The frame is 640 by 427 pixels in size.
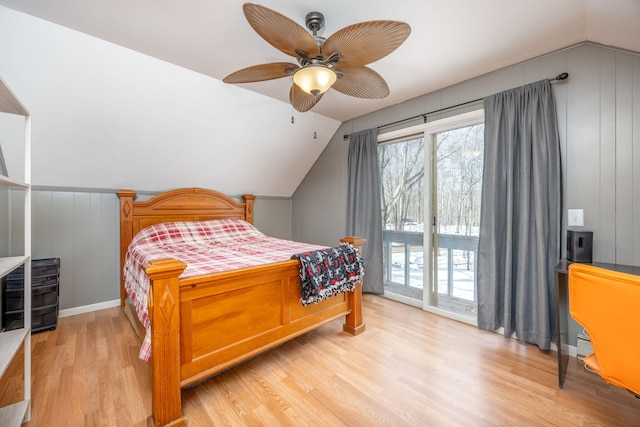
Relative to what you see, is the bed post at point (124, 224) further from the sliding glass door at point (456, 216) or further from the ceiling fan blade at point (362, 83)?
the sliding glass door at point (456, 216)

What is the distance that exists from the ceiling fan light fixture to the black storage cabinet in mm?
2917

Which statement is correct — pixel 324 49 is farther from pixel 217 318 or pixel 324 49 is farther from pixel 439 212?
pixel 439 212

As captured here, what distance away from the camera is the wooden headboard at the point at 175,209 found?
10.3 feet

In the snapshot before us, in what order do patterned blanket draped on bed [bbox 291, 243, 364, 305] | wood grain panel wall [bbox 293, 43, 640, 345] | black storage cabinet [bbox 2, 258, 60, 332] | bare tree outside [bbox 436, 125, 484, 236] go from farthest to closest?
1. bare tree outside [bbox 436, 125, 484, 236]
2. black storage cabinet [bbox 2, 258, 60, 332]
3. patterned blanket draped on bed [bbox 291, 243, 364, 305]
4. wood grain panel wall [bbox 293, 43, 640, 345]

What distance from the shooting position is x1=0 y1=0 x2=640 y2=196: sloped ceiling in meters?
1.70

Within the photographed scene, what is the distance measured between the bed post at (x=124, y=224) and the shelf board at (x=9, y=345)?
6.15 ft

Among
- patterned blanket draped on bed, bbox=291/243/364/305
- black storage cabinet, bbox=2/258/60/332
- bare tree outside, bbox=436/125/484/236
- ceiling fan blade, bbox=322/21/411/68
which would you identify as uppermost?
ceiling fan blade, bbox=322/21/411/68

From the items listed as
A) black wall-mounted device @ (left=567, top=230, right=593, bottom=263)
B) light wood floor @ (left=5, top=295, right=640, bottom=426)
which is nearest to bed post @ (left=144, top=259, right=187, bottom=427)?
light wood floor @ (left=5, top=295, right=640, bottom=426)

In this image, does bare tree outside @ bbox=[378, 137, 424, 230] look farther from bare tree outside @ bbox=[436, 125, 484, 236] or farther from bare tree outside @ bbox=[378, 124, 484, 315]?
bare tree outside @ bbox=[436, 125, 484, 236]

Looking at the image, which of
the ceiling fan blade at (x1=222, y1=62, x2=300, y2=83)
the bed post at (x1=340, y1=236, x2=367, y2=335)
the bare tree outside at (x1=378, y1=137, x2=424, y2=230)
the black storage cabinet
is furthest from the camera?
the bare tree outside at (x1=378, y1=137, x2=424, y2=230)

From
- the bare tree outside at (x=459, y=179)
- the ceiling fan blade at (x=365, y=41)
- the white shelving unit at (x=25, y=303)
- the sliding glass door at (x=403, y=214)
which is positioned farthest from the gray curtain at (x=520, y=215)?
the white shelving unit at (x=25, y=303)

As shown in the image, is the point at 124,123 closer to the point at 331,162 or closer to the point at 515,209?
the point at 331,162

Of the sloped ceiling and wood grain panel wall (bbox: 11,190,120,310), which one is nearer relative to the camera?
the sloped ceiling

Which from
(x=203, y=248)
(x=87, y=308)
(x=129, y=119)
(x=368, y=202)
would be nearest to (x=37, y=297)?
(x=87, y=308)
